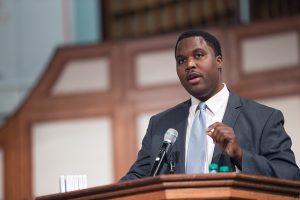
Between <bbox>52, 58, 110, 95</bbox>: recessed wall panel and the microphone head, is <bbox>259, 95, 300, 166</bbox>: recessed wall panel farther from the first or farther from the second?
the microphone head

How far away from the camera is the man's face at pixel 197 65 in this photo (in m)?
3.14

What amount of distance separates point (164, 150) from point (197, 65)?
0.33 metres

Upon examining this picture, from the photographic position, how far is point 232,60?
6309 mm

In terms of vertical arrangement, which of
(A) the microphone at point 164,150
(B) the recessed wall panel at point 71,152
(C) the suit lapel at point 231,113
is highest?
(C) the suit lapel at point 231,113

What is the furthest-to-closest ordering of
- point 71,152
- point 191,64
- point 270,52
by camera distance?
point 71,152 < point 270,52 < point 191,64

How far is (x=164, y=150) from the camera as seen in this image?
305 centimetres

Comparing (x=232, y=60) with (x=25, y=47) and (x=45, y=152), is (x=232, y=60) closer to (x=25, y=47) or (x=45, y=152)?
(x=45, y=152)

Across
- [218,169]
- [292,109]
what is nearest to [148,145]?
[218,169]

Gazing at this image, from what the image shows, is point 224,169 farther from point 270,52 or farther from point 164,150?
point 270,52

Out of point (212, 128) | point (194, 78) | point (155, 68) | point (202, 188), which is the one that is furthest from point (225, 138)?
point (155, 68)

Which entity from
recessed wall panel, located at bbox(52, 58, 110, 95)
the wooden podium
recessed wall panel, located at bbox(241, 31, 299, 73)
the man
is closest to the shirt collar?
the man

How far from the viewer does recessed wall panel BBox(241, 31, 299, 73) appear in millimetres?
6141

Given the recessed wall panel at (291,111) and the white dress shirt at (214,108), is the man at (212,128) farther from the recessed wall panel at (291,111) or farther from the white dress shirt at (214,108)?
the recessed wall panel at (291,111)

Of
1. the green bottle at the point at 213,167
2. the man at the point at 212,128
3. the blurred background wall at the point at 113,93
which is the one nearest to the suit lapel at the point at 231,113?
the man at the point at 212,128
